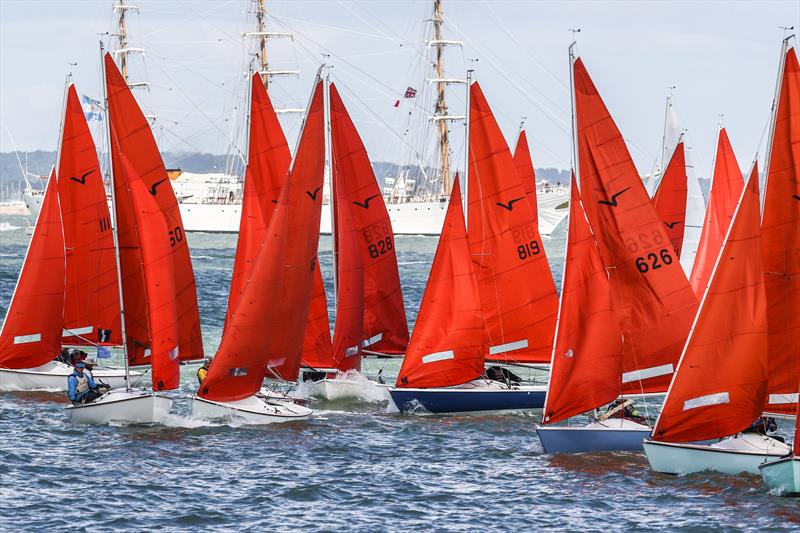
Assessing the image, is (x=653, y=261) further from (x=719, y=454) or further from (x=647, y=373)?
(x=719, y=454)

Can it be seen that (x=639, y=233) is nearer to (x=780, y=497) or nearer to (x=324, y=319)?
(x=780, y=497)

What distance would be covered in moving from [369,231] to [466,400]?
5.32m

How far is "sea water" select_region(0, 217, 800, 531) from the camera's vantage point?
21562mm

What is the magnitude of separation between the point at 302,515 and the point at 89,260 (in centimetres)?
1378

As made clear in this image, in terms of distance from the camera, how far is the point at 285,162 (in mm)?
33312

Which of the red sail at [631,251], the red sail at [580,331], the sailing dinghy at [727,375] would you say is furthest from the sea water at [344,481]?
the red sail at [631,251]

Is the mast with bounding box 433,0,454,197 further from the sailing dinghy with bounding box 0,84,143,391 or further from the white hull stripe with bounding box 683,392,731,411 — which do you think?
the white hull stripe with bounding box 683,392,731,411

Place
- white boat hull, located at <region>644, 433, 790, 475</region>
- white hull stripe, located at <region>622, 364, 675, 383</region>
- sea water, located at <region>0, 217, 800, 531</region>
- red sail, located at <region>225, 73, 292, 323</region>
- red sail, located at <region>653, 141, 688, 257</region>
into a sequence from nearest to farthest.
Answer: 1. sea water, located at <region>0, 217, 800, 531</region>
2. white boat hull, located at <region>644, 433, 790, 475</region>
3. white hull stripe, located at <region>622, 364, 675, 383</region>
4. red sail, located at <region>225, 73, 292, 323</region>
5. red sail, located at <region>653, 141, 688, 257</region>

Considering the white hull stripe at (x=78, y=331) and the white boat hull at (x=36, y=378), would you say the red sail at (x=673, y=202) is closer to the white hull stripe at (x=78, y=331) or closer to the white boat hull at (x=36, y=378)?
the white boat hull at (x=36, y=378)

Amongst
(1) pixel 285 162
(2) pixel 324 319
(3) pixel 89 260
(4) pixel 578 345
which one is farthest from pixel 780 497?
(3) pixel 89 260

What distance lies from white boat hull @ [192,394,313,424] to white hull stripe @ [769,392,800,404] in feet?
33.6

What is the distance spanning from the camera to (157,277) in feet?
93.4

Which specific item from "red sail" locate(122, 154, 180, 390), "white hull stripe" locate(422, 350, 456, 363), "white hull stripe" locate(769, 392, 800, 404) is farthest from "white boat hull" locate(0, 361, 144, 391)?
"white hull stripe" locate(769, 392, 800, 404)

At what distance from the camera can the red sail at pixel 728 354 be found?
2308 cm
